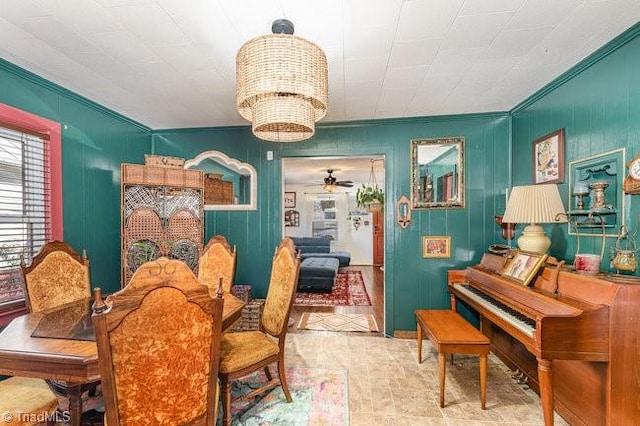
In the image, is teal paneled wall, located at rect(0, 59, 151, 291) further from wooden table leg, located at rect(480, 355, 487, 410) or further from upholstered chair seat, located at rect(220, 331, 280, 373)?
wooden table leg, located at rect(480, 355, 487, 410)

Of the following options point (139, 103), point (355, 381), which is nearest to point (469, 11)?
point (355, 381)

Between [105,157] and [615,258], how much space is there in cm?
429

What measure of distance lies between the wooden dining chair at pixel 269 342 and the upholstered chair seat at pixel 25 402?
2.66 feet

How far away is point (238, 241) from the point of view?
373 cm

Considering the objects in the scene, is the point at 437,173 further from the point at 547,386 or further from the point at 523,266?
the point at 547,386

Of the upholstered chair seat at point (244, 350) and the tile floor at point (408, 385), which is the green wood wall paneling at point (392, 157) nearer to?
the tile floor at point (408, 385)

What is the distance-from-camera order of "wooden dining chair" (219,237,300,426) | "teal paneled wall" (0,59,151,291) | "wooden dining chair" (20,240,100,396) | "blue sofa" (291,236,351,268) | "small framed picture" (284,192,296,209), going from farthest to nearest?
"small framed picture" (284,192,296,209)
"blue sofa" (291,236,351,268)
"teal paneled wall" (0,59,151,291)
"wooden dining chair" (20,240,100,396)
"wooden dining chair" (219,237,300,426)

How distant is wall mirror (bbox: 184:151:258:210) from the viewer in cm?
369

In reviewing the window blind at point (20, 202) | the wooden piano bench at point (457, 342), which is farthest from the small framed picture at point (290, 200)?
the wooden piano bench at point (457, 342)

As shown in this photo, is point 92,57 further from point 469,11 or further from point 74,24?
point 469,11

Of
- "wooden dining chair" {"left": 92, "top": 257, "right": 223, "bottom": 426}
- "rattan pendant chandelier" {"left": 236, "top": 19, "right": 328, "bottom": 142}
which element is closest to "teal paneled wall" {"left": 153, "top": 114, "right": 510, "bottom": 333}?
"rattan pendant chandelier" {"left": 236, "top": 19, "right": 328, "bottom": 142}

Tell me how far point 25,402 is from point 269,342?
1.27m

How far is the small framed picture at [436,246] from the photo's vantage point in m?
3.40

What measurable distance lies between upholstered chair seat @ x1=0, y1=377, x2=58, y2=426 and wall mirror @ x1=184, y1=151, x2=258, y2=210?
2361 mm
